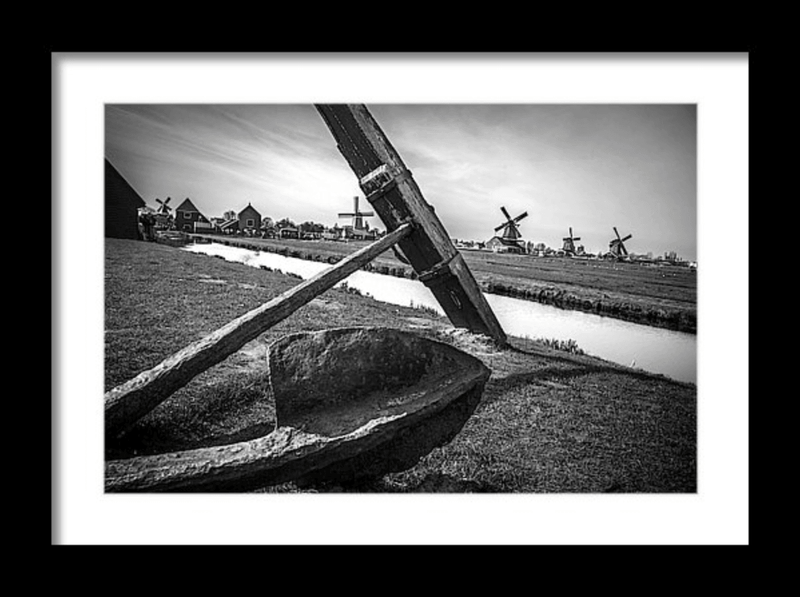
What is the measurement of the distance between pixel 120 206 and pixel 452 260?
6.79 feet

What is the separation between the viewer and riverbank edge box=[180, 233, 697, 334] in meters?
4.11

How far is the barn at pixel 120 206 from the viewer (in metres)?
4.00

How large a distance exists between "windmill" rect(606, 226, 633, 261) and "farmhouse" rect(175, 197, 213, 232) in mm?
2546

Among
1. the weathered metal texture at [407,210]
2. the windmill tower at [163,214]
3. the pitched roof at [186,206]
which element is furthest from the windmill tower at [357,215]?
the windmill tower at [163,214]

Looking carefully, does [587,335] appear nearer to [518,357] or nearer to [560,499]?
[518,357]

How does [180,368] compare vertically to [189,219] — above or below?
below

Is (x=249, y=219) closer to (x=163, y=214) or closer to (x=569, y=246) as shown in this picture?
(x=163, y=214)

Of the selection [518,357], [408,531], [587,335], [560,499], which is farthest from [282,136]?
[560,499]

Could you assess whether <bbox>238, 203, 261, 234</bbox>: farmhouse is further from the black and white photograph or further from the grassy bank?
the grassy bank

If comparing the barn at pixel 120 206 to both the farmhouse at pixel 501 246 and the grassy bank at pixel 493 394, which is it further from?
the farmhouse at pixel 501 246

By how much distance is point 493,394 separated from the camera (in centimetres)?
396

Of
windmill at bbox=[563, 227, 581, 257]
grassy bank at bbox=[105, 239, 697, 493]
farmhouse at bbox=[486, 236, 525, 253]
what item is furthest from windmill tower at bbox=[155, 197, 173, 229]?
windmill at bbox=[563, 227, 581, 257]

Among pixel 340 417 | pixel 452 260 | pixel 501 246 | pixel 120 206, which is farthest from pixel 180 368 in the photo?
pixel 501 246
